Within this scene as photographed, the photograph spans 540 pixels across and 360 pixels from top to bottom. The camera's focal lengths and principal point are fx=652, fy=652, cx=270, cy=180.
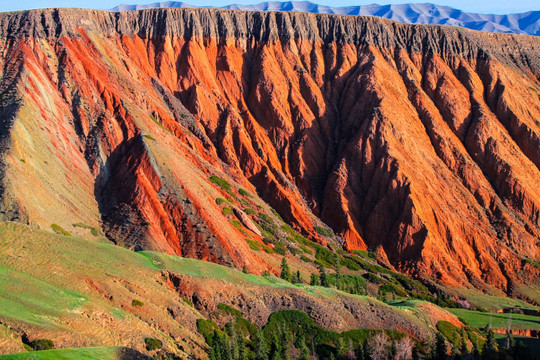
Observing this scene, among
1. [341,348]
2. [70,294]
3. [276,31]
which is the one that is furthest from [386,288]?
[276,31]

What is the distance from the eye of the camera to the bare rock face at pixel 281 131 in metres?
69.2

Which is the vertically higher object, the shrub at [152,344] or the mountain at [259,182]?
the mountain at [259,182]

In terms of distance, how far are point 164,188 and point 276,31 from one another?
5077 centimetres

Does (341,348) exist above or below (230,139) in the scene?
below

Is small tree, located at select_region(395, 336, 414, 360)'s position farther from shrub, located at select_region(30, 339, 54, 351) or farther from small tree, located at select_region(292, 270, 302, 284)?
shrub, located at select_region(30, 339, 54, 351)

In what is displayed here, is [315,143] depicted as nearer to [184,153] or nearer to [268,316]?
[184,153]

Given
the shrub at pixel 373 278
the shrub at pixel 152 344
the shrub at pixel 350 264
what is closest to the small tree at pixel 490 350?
the shrub at pixel 373 278

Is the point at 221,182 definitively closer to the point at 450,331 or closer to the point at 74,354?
the point at 450,331

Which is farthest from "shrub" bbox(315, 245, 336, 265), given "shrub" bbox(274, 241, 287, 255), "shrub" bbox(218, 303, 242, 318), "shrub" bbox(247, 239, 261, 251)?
"shrub" bbox(218, 303, 242, 318)

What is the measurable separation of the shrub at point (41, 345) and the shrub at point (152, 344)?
7.19 m

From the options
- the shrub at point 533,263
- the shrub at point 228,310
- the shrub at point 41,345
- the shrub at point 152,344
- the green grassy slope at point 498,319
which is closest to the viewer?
the shrub at point 41,345

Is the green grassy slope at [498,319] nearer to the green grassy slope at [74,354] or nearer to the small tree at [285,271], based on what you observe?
the small tree at [285,271]

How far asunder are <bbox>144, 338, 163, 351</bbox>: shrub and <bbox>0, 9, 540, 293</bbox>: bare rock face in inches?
837

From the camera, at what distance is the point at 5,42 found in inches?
3300
